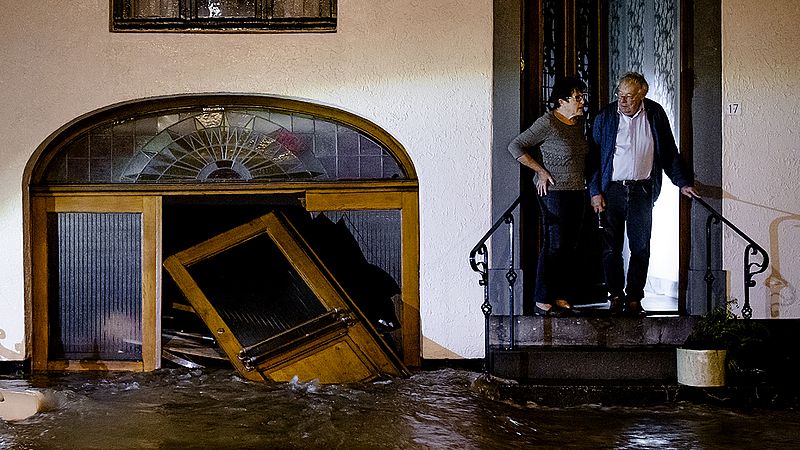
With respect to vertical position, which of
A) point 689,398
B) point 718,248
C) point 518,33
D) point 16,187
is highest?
point 518,33

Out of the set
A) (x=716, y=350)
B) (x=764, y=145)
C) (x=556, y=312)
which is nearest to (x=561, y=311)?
(x=556, y=312)

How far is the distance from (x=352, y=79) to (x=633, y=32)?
3162mm

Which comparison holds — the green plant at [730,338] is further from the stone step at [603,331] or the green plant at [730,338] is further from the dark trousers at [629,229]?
the dark trousers at [629,229]

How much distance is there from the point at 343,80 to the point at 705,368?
12.2 feet

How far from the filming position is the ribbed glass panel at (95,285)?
8.70 metres

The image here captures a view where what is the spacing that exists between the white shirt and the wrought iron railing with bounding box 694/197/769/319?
21.4 inches

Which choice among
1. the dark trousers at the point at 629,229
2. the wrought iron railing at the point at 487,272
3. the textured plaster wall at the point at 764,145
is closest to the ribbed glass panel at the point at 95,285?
the wrought iron railing at the point at 487,272

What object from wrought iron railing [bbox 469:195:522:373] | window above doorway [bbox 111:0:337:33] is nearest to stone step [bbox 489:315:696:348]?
wrought iron railing [bbox 469:195:522:373]

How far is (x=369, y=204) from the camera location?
8.65 meters

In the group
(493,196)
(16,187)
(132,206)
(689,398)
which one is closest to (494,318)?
(493,196)

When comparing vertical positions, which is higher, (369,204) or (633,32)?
(633,32)

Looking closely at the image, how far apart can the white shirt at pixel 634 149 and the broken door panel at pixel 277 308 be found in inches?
96.0

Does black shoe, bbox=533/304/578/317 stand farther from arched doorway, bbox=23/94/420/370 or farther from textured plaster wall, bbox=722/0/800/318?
textured plaster wall, bbox=722/0/800/318

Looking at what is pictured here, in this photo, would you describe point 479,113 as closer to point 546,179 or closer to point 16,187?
point 546,179
